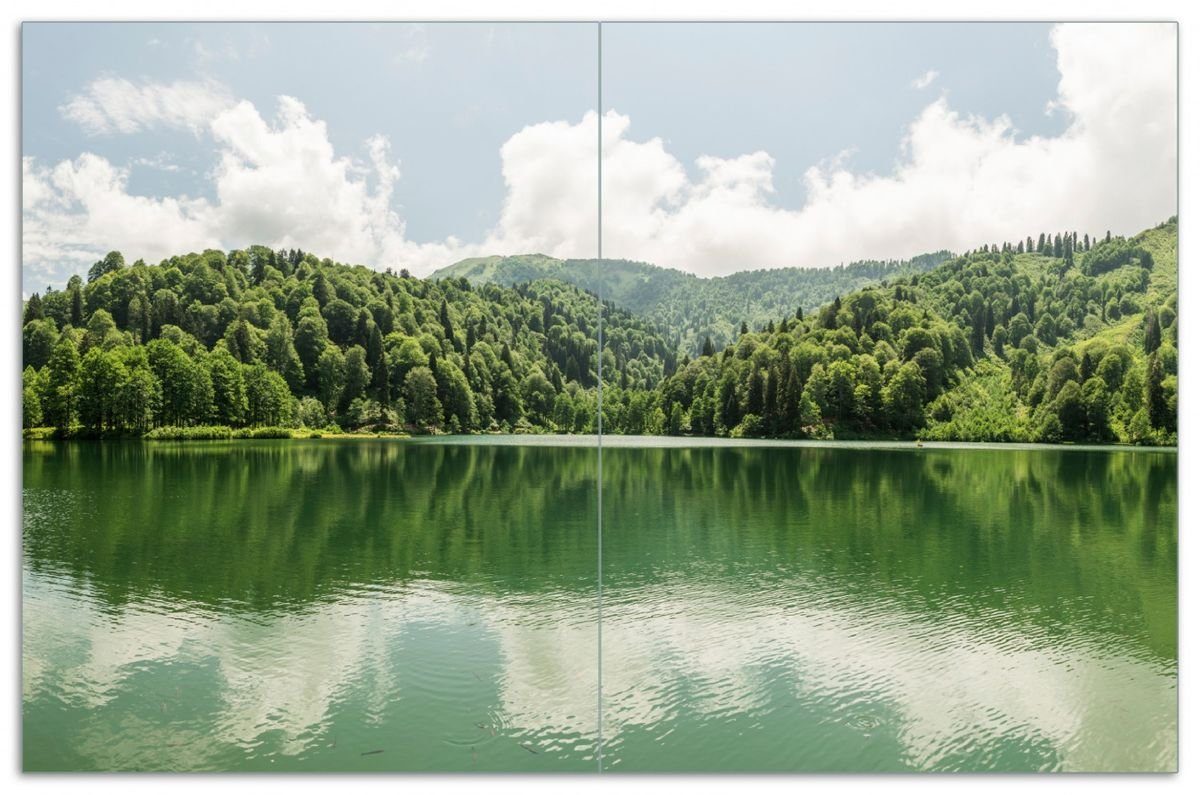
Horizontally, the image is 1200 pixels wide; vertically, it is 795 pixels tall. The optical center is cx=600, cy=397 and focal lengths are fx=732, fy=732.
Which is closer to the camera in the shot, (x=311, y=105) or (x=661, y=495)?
(x=311, y=105)

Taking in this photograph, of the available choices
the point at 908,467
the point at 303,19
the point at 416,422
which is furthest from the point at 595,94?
the point at 908,467

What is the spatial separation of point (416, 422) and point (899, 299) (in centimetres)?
384

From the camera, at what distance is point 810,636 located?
5.71 meters

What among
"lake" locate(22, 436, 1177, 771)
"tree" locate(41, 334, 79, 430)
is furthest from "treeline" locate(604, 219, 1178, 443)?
"tree" locate(41, 334, 79, 430)

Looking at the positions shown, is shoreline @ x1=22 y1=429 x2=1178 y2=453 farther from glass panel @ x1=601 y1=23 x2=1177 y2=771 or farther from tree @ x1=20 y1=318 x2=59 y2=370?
tree @ x1=20 y1=318 x2=59 y2=370

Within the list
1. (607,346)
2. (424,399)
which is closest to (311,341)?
(424,399)

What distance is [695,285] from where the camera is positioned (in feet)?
17.6

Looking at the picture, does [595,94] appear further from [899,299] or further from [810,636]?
[810,636]

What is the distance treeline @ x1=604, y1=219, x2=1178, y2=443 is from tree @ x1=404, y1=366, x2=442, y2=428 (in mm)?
1377

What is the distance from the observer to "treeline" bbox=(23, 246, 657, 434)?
5.04m

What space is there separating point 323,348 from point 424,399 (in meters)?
0.85

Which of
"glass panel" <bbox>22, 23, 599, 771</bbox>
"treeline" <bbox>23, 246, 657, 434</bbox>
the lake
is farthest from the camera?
"treeline" <bbox>23, 246, 657, 434</bbox>

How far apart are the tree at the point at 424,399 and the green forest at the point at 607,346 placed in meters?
0.02

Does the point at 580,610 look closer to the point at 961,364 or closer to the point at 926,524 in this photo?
the point at 961,364
